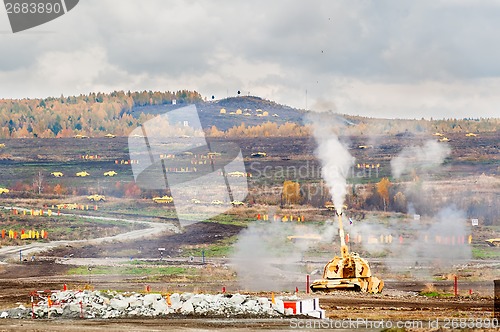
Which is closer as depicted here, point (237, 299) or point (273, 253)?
point (237, 299)

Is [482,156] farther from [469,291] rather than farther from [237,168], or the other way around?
[469,291]

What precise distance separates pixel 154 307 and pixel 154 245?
47145 mm

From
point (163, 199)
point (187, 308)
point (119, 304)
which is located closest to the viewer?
point (187, 308)

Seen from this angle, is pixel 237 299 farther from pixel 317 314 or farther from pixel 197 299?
pixel 317 314

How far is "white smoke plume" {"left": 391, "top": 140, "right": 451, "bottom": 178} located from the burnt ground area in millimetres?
59673

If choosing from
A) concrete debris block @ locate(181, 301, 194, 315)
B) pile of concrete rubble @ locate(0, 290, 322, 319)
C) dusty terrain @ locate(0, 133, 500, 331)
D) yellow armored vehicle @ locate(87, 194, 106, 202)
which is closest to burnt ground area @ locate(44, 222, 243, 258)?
dusty terrain @ locate(0, 133, 500, 331)

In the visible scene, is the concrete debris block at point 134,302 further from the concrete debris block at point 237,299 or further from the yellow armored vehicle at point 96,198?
the yellow armored vehicle at point 96,198

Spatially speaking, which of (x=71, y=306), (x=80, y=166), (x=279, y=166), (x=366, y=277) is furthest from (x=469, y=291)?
(x=80, y=166)

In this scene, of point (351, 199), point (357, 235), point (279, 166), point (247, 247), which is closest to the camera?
point (247, 247)

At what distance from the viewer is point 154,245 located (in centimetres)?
8819

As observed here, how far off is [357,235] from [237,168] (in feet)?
281

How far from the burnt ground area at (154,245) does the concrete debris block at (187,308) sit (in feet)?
129

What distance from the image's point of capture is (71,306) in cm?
4134

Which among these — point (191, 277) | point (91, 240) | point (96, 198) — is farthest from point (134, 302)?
point (96, 198)
